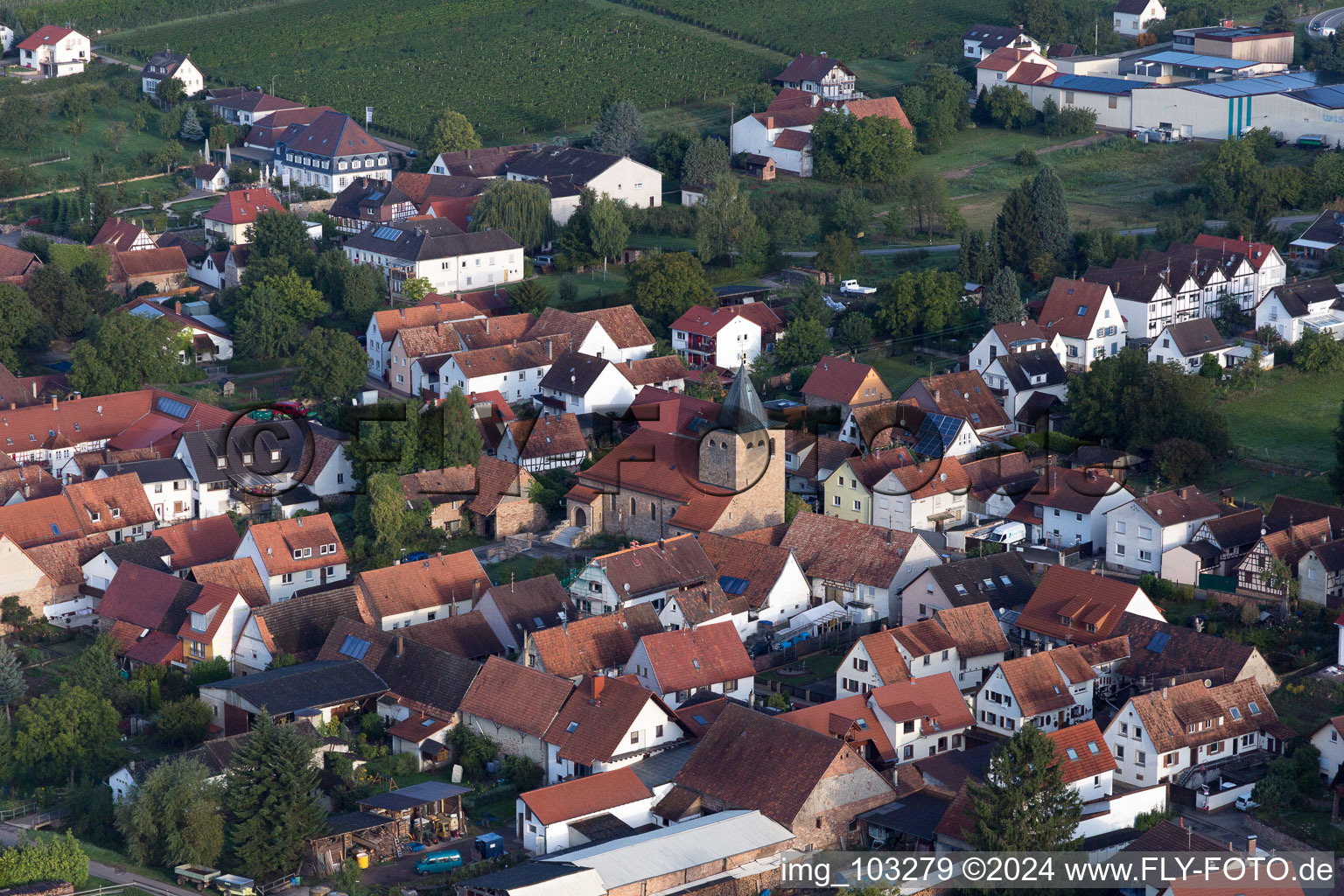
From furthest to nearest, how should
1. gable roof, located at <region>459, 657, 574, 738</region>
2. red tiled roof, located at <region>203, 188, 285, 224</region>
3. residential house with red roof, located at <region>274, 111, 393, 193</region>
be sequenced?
residential house with red roof, located at <region>274, 111, 393, 193</region>
red tiled roof, located at <region>203, 188, 285, 224</region>
gable roof, located at <region>459, 657, 574, 738</region>

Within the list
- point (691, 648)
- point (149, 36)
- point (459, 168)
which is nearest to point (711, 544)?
point (691, 648)

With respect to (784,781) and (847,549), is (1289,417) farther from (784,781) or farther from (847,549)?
(784,781)

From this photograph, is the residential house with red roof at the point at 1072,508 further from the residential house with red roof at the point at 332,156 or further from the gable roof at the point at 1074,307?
the residential house with red roof at the point at 332,156

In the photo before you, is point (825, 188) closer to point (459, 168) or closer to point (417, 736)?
point (459, 168)

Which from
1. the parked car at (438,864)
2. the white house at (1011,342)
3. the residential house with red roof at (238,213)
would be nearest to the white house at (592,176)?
the residential house with red roof at (238,213)

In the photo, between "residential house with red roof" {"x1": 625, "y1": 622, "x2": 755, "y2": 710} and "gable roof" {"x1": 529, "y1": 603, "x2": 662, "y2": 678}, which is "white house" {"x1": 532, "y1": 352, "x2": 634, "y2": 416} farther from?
"residential house with red roof" {"x1": 625, "y1": 622, "x2": 755, "y2": 710}

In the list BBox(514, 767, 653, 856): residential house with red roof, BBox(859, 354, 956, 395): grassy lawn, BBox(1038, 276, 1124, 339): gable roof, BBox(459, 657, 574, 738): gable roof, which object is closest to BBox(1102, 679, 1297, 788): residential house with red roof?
BBox(514, 767, 653, 856): residential house with red roof
